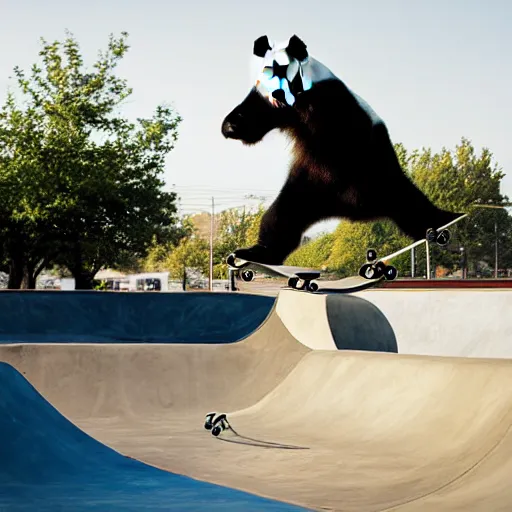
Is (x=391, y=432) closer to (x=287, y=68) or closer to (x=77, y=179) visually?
(x=287, y=68)

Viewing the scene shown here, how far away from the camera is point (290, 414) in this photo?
38.9ft

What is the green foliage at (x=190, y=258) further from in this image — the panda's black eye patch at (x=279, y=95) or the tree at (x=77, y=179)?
the panda's black eye patch at (x=279, y=95)

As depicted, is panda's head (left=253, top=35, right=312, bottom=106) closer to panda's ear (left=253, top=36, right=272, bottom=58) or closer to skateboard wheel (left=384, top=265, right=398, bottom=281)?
panda's ear (left=253, top=36, right=272, bottom=58)

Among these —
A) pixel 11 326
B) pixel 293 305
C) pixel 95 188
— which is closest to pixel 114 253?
→ pixel 95 188

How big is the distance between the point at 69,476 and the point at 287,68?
7476 millimetres

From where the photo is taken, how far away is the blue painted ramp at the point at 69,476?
7.55 m

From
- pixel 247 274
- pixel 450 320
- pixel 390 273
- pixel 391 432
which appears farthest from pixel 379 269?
pixel 391 432

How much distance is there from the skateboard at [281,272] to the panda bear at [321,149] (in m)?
0.35

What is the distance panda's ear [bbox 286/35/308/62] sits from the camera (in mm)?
13656

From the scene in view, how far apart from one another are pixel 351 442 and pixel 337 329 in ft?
13.7

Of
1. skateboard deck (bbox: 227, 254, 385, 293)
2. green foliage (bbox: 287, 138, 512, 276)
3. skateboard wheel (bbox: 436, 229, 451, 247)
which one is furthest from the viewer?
green foliage (bbox: 287, 138, 512, 276)

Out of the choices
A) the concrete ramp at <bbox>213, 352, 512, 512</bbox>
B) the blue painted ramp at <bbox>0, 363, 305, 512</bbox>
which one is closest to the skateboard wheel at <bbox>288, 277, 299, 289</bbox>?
the concrete ramp at <bbox>213, 352, 512, 512</bbox>

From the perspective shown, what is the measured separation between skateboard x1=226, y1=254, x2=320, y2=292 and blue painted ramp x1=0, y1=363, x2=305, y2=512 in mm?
5376

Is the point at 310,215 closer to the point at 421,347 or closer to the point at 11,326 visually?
the point at 421,347
